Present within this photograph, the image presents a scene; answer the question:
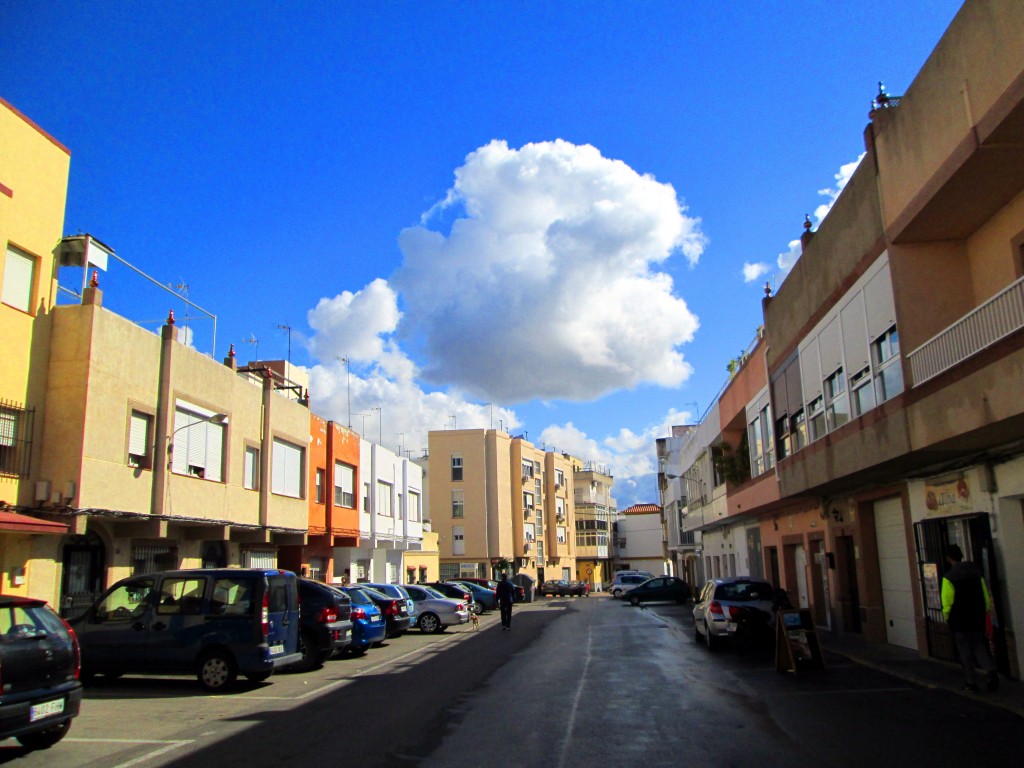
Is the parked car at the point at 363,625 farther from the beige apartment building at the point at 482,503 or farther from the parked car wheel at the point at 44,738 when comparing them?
the beige apartment building at the point at 482,503

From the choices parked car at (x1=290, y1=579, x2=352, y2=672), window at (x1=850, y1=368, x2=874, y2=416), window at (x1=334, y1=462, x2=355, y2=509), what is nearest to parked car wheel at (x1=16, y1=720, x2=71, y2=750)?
parked car at (x1=290, y1=579, x2=352, y2=672)

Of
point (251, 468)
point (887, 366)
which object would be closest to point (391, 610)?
point (251, 468)

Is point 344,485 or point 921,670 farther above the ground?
point 344,485

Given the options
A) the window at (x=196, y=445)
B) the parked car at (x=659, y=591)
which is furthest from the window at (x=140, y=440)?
the parked car at (x=659, y=591)

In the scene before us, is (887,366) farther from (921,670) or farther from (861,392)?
(921,670)

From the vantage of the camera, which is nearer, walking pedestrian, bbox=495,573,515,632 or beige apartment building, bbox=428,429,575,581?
walking pedestrian, bbox=495,573,515,632

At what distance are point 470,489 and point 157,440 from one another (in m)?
51.5

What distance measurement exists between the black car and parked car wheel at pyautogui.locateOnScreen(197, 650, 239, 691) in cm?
985

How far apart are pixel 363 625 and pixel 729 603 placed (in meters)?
7.94

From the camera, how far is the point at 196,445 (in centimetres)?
2109

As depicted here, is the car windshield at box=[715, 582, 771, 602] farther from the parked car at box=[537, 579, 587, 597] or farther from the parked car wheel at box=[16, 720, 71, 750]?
the parked car at box=[537, 579, 587, 597]

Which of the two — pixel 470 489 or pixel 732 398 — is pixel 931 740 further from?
pixel 470 489

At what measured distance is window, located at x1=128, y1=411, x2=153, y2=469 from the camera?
18.4 meters

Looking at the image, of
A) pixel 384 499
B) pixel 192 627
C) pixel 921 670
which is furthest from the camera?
pixel 384 499
